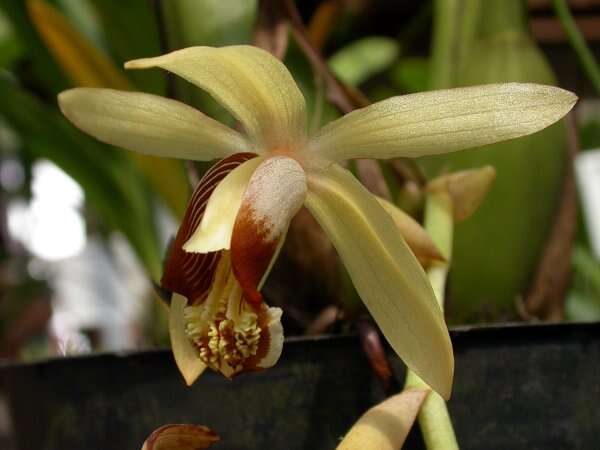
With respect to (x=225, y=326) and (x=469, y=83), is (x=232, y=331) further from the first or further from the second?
(x=469, y=83)

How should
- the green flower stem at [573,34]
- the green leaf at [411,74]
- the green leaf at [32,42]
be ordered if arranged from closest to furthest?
the green flower stem at [573,34] → the green leaf at [32,42] → the green leaf at [411,74]

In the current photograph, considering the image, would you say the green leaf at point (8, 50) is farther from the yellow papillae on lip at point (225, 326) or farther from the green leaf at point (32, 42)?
the yellow papillae on lip at point (225, 326)

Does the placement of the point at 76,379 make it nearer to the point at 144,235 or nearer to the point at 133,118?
the point at 133,118

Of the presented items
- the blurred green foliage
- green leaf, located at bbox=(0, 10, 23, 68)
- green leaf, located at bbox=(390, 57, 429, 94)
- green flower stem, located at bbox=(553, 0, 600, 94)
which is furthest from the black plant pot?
green leaf, located at bbox=(0, 10, 23, 68)

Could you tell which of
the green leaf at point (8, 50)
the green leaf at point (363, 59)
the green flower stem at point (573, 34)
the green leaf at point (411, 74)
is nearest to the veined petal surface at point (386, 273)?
the green flower stem at point (573, 34)

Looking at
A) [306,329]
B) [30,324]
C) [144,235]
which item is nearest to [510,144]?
[306,329]
